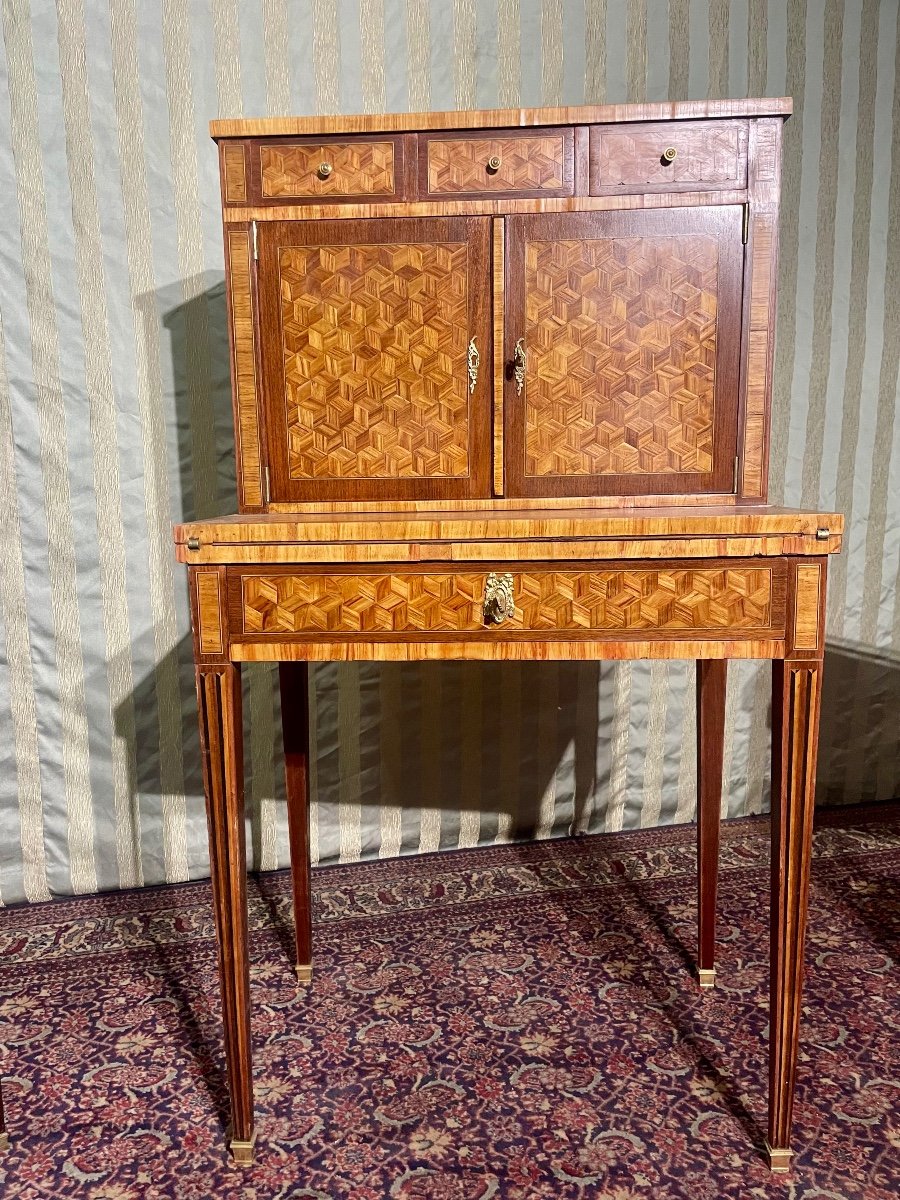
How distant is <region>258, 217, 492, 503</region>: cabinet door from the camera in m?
1.62

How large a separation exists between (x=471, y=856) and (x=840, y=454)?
1597 mm

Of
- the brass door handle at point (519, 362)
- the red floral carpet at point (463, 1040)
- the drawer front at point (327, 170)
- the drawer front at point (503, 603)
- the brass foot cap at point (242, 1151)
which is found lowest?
the red floral carpet at point (463, 1040)

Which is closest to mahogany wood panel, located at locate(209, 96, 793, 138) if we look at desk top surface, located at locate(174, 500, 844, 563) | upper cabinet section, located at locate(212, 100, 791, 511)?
upper cabinet section, located at locate(212, 100, 791, 511)

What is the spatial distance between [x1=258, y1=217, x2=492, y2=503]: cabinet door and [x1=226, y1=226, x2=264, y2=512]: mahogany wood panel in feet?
Answer: 0.07

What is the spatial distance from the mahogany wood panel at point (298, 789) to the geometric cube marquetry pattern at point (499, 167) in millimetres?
987

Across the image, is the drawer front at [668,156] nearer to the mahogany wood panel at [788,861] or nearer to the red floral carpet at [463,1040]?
the mahogany wood panel at [788,861]

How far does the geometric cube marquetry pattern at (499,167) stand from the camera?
5.18 feet

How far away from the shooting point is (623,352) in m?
1.64

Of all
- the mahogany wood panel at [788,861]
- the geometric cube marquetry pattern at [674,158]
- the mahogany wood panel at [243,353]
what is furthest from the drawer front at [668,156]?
the mahogany wood panel at [788,861]

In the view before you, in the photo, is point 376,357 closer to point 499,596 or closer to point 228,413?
point 499,596

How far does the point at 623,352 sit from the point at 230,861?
3.63ft

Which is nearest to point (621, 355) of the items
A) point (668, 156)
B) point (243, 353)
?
point (668, 156)

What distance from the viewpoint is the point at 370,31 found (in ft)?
7.35

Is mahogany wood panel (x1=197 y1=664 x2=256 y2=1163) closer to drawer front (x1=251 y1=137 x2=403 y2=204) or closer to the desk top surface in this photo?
the desk top surface
